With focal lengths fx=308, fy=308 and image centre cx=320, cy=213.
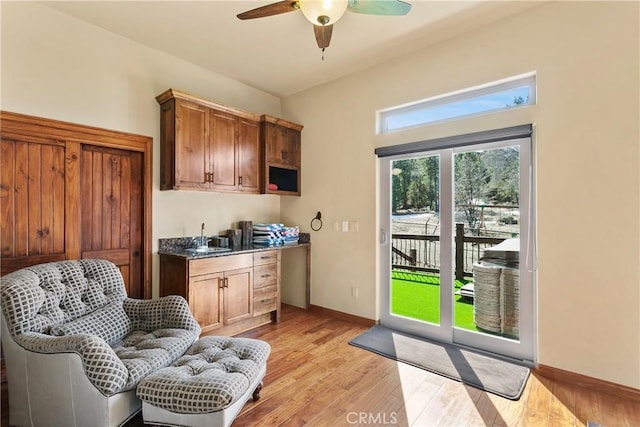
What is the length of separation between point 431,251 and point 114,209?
317 centimetres

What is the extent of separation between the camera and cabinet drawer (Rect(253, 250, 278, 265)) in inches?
137

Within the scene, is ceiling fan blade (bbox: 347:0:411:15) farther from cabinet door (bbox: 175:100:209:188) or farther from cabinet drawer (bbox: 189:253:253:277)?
cabinet drawer (bbox: 189:253:253:277)

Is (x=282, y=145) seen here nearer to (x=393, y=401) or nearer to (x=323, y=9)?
(x=323, y=9)

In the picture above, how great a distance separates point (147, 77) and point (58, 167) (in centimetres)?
122

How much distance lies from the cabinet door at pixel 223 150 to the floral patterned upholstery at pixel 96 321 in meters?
1.42

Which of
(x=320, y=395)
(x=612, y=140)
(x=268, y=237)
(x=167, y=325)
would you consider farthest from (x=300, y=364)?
(x=612, y=140)

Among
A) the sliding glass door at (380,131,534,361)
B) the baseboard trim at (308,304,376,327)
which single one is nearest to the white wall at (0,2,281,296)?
the baseboard trim at (308,304,376,327)

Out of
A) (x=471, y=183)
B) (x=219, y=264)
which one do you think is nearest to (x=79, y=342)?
(x=219, y=264)

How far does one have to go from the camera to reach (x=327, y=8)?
1.70 m

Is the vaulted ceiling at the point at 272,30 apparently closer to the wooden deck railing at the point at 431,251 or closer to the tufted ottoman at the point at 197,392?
the wooden deck railing at the point at 431,251

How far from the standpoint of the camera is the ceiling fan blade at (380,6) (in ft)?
6.05

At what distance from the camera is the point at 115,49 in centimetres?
292

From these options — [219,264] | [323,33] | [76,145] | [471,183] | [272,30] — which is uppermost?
[272,30]

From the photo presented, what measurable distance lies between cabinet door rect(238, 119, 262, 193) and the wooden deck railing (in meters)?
1.80
